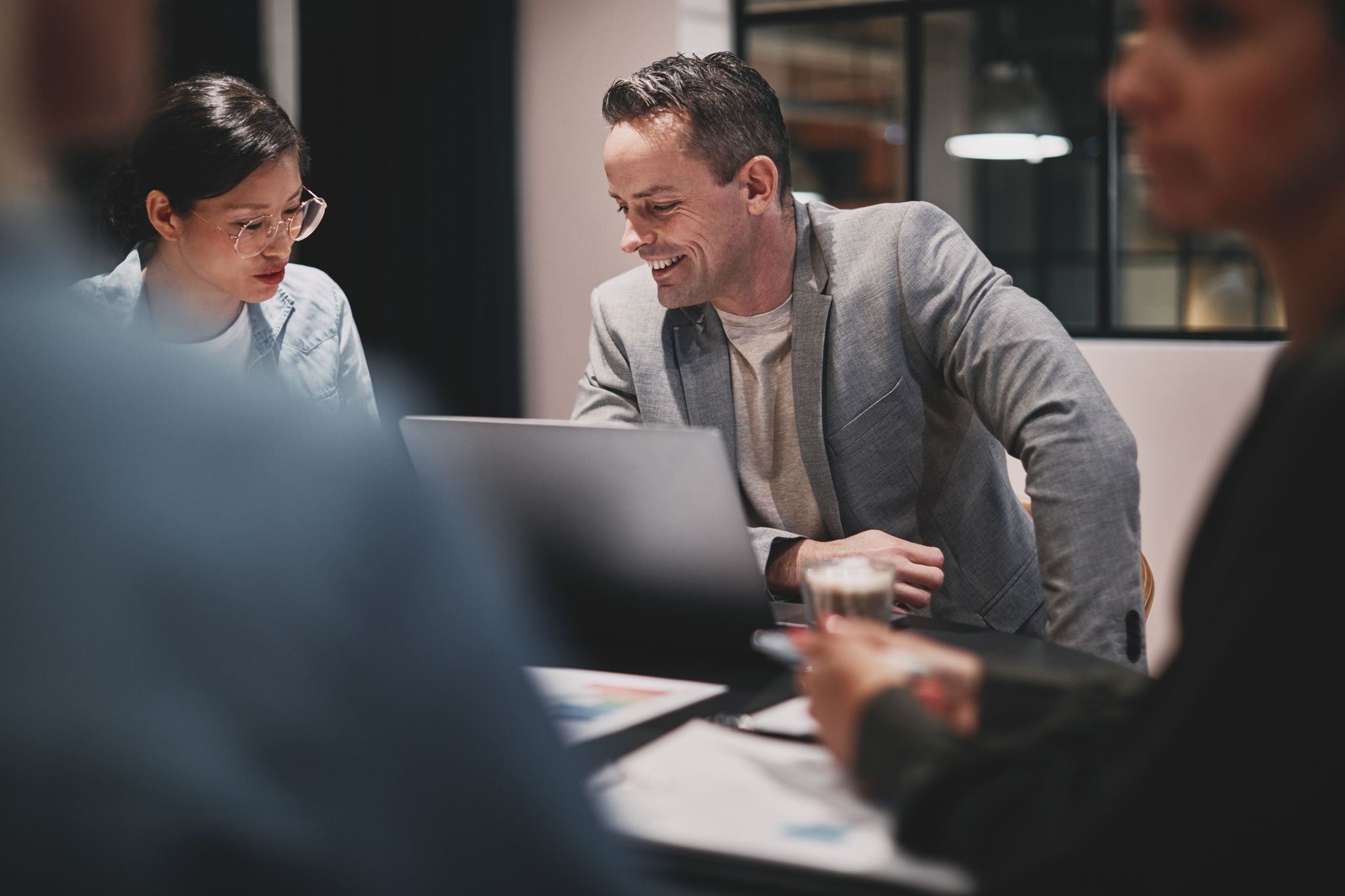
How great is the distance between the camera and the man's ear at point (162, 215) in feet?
7.47

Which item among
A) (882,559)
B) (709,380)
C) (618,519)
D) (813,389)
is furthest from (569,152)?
(618,519)

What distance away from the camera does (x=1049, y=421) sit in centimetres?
159

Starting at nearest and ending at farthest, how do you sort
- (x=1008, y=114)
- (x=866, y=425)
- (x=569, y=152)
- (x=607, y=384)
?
(x=866, y=425)
(x=607, y=384)
(x=569, y=152)
(x=1008, y=114)

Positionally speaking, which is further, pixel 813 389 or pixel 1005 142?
pixel 1005 142

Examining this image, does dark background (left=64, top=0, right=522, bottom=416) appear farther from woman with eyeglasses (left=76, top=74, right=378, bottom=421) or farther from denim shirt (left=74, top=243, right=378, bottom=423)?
woman with eyeglasses (left=76, top=74, right=378, bottom=421)

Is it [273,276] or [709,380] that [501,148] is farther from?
[709,380]

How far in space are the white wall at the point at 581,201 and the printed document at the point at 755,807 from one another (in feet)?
10.8

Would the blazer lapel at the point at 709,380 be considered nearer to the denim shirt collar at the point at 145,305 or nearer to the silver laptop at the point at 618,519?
the silver laptop at the point at 618,519

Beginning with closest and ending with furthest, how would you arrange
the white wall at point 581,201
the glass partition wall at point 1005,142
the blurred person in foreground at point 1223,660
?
the blurred person in foreground at point 1223,660 → the white wall at point 581,201 → the glass partition wall at point 1005,142

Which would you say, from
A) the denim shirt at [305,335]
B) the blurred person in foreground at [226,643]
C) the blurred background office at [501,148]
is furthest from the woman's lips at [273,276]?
the blurred background office at [501,148]

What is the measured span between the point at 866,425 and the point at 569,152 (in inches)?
127

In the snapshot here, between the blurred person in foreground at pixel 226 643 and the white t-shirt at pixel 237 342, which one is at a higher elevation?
the white t-shirt at pixel 237 342

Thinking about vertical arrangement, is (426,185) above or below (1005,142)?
below

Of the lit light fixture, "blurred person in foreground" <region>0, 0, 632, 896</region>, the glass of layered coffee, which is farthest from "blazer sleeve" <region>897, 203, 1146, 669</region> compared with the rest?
the lit light fixture
